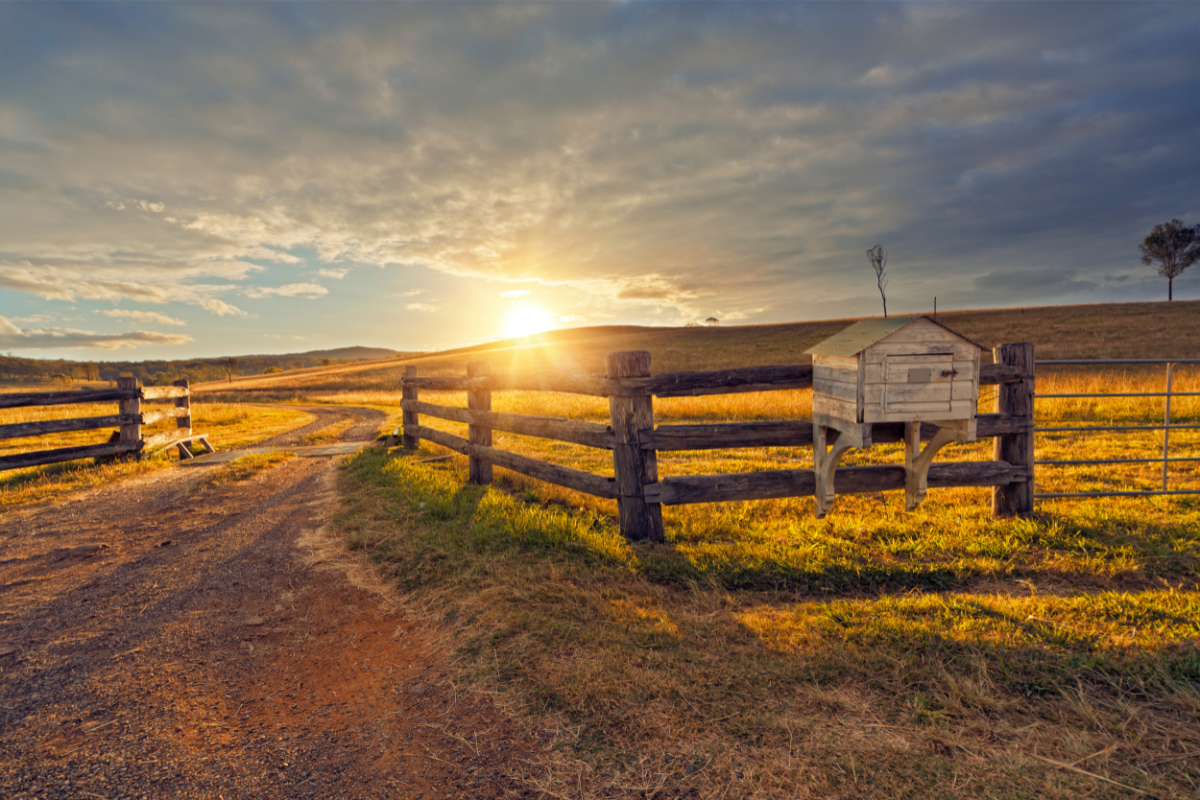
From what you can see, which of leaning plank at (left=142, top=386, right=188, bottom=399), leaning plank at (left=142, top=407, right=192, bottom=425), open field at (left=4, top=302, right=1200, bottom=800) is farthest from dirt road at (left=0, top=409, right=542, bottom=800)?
leaning plank at (left=142, top=386, right=188, bottom=399)

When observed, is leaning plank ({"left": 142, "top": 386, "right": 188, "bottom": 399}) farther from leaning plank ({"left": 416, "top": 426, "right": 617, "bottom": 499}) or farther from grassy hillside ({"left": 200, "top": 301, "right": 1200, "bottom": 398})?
grassy hillside ({"left": 200, "top": 301, "right": 1200, "bottom": 398})

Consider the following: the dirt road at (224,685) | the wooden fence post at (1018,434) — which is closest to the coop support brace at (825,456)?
the wooden fence post at (1018,434)

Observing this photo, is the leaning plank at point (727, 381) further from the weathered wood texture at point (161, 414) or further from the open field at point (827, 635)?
the weathered wood texture at point (161, 414)

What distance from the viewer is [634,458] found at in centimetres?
555

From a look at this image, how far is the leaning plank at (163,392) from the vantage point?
37.9ft

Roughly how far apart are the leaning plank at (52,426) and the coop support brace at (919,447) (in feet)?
43.2

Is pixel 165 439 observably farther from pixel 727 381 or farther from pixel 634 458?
pixel 727 381

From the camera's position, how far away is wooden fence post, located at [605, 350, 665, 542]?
5559 millimetres

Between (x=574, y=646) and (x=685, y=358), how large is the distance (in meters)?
49.4

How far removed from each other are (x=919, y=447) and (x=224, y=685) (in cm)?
546

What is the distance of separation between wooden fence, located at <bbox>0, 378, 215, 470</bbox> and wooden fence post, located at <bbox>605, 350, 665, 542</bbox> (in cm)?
1021

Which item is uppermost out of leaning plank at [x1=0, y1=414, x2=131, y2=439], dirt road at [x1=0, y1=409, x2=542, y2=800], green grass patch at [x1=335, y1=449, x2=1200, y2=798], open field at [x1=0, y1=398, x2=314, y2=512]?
leaning plank at [x1=0, y1=414, x2=131, y2=439]

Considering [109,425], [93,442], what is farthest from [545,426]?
[93,442]

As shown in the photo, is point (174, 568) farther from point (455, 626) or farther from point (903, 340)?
point (903, 340)
